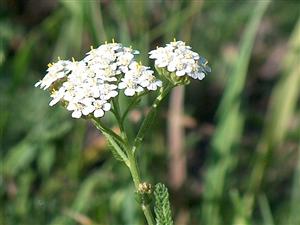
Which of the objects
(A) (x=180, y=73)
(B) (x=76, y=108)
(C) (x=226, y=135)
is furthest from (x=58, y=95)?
(C) (x=226, y=135)

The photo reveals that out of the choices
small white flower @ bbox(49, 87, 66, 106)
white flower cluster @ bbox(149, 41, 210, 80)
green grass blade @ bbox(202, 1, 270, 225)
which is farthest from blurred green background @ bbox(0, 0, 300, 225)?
small white flower @ bbox(49, 87, 66, 106)

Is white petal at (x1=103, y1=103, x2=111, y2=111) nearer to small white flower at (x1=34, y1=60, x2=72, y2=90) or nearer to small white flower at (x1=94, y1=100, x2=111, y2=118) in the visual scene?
small white flower at (x1=94, y1=100, x2=111, y2=118)

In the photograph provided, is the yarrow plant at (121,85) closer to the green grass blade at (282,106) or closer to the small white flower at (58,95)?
the small white flower at (58,95)

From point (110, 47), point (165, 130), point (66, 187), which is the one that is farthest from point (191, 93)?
point (110, 47)

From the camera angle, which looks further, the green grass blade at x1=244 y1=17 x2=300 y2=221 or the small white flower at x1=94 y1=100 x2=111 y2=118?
the green grass blade at x1=244 y1=17 x2=300 y2=221

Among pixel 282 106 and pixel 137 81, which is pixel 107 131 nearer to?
pixel 137 81

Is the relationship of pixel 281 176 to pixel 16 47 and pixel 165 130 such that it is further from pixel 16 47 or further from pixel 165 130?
pixel 16 47

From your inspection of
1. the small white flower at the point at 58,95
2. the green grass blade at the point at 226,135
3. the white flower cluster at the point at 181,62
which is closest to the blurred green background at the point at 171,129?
the green grass blade at the point at 226,135
